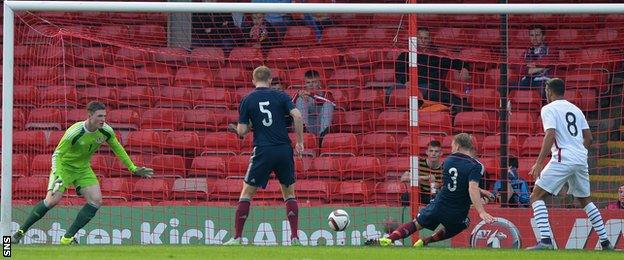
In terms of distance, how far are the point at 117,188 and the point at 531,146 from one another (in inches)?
199

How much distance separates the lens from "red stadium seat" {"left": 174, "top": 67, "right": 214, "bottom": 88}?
1733cm

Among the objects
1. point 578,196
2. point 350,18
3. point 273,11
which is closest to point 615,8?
point 578,196

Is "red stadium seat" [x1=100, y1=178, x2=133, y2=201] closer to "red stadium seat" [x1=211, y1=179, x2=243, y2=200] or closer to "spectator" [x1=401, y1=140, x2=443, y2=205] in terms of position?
"red stadium seat" [x1=211, y1=179, x2=243, y2=200]

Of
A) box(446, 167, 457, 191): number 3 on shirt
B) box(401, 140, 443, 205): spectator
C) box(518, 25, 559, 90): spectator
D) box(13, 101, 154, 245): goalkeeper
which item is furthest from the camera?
box(518, 25, 559, 90): spectator

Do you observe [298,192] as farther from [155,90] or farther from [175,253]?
[175,253]

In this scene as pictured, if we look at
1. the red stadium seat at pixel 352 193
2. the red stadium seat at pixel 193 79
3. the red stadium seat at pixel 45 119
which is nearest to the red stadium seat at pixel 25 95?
the red stadium seat at pixel 45 119

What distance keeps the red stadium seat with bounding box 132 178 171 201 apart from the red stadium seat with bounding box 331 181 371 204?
2021 mm

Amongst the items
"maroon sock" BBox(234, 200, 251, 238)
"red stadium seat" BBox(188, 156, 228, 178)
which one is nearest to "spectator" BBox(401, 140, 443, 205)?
"red stadium seat" BBox(188, 156, 228, 178)

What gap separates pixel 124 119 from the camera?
55.7ft

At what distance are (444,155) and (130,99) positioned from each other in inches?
159

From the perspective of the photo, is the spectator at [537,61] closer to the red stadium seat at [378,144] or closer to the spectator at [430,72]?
the spectator at [430,72]

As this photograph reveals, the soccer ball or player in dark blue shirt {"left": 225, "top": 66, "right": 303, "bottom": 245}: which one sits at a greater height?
player in dark blue shirt {"left": 225, "top": 66, "right": 303, "bottom": 245}

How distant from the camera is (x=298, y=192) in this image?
16266 millimetres

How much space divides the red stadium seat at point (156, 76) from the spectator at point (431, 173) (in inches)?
142
